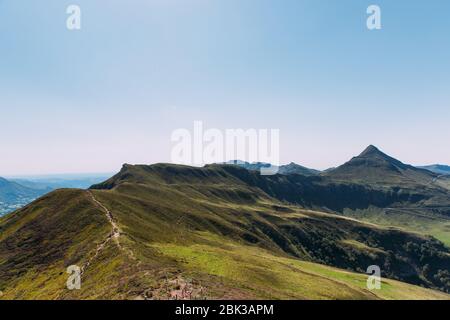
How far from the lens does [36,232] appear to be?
9294 cm

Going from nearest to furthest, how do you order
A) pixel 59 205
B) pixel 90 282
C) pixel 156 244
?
pixel 90 282
pixel 156 244
pixel 59 205

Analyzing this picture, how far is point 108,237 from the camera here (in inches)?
2842

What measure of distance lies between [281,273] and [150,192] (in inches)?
4295
